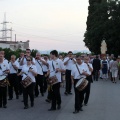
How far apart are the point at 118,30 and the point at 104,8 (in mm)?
4209

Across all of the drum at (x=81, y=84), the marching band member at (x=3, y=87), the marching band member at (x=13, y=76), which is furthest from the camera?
the marching band member at (x=13, y=76)

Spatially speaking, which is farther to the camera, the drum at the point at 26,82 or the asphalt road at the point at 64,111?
the drum at the point at 26,82

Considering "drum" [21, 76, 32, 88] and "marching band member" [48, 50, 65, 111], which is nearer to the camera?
"marching band member" [48, 50, 65, 111]

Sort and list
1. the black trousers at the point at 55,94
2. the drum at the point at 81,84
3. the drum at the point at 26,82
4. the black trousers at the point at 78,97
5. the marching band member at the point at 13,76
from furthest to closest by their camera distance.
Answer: the marching band member at the point at 13,76
the drum at the point at 26,82
the black trousers at the point at 55,94
the drum at the point at 81,84
the black trousers at the point at 78,97

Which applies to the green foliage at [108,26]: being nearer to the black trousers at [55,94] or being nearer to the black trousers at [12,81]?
the black trousers at [12,81]

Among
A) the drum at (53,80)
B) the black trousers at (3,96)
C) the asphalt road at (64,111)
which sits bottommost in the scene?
the asphalt road at (64,111)

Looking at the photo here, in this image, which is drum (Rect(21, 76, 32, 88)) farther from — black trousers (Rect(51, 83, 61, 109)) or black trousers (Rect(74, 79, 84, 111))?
black trousers (Rect(74, 79, 84, 111))

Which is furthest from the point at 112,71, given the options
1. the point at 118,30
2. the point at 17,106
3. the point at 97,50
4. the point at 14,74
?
the point at 97,50

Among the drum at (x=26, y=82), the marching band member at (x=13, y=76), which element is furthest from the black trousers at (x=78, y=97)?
the marching band member at (x=13, y=76)

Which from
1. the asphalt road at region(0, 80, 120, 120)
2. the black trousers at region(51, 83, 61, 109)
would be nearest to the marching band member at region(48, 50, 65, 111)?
the black trousers at region(51, 83, 61, 109)

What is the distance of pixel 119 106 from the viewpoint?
1112 centimetres

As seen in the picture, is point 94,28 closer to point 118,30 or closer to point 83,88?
point 118,30

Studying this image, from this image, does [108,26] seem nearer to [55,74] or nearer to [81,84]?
[55,74]

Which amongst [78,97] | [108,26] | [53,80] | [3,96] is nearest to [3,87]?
[3,96]
